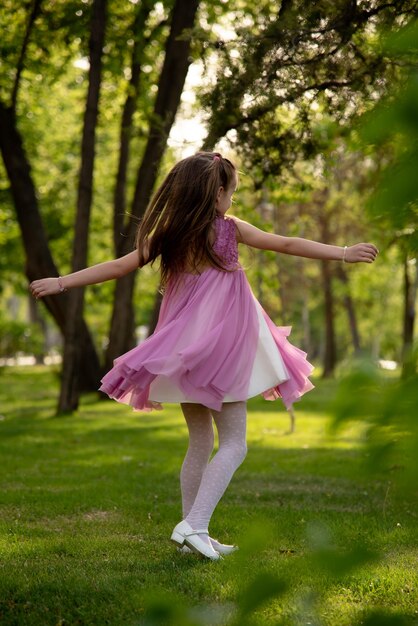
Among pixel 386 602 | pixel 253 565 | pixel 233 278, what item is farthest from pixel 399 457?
pixel 233 278

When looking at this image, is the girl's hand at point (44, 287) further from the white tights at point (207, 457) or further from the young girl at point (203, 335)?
the white tights at point (207, 457)

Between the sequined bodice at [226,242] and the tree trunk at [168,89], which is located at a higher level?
the tree trunk at [168,89]

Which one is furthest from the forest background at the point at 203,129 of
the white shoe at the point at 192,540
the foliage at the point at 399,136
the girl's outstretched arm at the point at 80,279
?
the white shoe at the point at 192,540

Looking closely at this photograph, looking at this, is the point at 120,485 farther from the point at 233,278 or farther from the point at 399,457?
the point at 399,457

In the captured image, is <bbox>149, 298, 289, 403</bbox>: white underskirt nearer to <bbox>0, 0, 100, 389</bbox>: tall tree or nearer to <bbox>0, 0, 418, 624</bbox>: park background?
<bbox>0, 0, 418, 624</bbox>: park background

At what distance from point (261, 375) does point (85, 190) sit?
Result: 8.40 m

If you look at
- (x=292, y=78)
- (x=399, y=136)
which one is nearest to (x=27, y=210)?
(x=292, y=78)

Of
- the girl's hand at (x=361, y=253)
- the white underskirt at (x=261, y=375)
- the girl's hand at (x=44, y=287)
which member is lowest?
the white underskirt at (x=261, y=375)

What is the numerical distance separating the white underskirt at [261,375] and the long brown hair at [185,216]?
1.42 feet

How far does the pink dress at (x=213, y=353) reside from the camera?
416 centimetres

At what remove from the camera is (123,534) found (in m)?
4.95

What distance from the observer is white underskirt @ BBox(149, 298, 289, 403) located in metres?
4.23

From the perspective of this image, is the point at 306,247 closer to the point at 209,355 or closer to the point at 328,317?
the point at 209,355

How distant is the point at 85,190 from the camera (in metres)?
12.3
